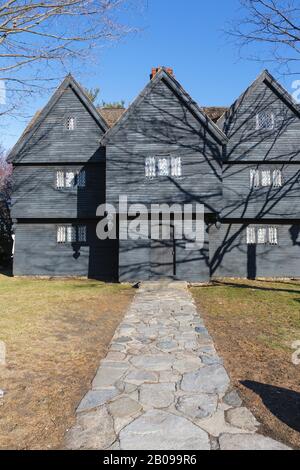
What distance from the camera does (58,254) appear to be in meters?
20.2

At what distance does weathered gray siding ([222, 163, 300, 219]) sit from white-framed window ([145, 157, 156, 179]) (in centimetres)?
456

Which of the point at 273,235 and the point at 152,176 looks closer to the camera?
the point at 152,176

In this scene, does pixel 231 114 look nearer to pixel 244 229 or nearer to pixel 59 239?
pixel 244 229

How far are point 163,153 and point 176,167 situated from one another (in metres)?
1.00

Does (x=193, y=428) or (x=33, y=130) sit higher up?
(x=33, y=130)

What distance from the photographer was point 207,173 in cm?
1747

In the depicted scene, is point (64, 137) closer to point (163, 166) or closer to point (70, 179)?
point (70, 179)

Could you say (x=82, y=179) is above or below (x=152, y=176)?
above

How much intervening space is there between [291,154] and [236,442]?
18422mm

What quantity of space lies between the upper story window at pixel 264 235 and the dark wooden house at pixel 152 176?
6 centimetres

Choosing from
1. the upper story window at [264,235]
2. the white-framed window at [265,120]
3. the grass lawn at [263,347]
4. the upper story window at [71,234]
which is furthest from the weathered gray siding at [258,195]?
the upper story window at [71,234]

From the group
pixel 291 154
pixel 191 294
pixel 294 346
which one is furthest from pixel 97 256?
pixel 294 346

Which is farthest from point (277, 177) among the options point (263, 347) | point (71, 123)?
point (263, 347)

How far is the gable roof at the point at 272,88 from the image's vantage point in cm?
1919
